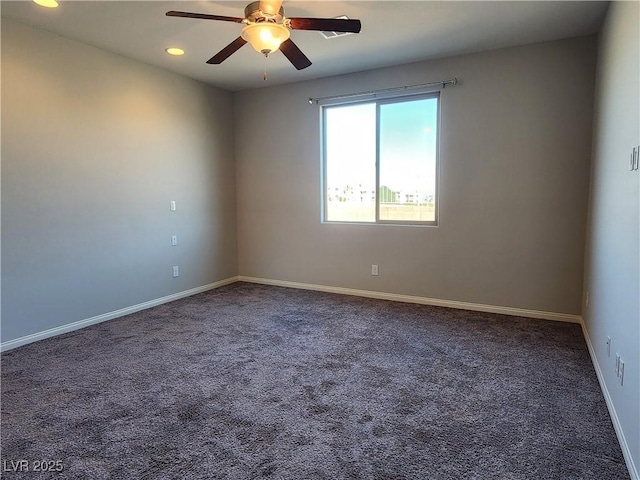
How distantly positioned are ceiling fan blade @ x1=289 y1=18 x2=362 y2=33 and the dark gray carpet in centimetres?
227

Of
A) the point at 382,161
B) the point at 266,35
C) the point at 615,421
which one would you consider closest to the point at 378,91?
the point at 382,161

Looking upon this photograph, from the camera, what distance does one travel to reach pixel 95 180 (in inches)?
144

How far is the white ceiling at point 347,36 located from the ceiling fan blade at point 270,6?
1.88 feet

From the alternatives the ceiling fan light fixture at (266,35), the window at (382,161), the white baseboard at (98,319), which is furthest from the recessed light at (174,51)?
the white baseboard at (98,319)

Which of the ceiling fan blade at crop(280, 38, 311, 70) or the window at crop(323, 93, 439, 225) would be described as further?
the window at crop(323, 93, 439, 225)

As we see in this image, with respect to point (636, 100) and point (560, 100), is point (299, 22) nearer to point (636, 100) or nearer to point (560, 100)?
point (636, 100)

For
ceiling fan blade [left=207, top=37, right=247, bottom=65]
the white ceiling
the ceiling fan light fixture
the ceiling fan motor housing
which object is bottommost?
the ceiling fan light fixture

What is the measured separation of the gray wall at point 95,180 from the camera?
308cm

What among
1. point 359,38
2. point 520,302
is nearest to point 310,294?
point 520,302

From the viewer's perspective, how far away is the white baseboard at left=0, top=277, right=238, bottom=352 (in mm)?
3102

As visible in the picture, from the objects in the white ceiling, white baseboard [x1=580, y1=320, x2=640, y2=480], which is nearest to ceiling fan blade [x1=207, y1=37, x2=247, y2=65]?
the white ceiling

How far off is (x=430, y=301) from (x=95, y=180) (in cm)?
374

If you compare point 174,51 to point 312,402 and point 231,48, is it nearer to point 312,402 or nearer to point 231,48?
point 231,48

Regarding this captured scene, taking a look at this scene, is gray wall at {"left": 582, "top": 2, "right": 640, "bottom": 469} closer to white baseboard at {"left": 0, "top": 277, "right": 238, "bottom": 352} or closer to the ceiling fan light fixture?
the ceiling fan light fixture
